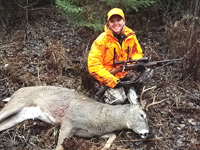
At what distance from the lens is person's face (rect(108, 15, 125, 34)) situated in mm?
4648

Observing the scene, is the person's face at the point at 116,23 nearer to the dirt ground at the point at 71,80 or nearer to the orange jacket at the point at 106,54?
the orange jacket at the point at 106,54

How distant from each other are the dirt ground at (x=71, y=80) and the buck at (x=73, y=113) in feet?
0.57

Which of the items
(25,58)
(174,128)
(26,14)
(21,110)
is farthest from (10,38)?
(174,128)

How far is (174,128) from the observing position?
14.7 ft

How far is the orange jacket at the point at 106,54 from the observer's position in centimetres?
456

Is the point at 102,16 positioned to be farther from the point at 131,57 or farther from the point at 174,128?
the point at 174,128

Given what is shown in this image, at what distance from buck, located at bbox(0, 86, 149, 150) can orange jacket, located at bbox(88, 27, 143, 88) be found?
1.45 feet

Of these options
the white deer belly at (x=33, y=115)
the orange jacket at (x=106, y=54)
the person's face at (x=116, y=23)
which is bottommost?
the white deer belly at (x=33, y=115)

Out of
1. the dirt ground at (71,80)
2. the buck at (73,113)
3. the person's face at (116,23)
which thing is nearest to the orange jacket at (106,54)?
the person's face at (116,23)

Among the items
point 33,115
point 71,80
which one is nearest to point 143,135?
point 33,115

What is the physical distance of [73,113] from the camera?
4.30m

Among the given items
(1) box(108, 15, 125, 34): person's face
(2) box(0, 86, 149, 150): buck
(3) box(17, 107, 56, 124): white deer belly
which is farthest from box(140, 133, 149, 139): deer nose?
(1) box(108, 15, 125, 34): person's face

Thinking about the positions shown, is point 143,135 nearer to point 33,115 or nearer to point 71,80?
point 33,115

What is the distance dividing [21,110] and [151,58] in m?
3.38
